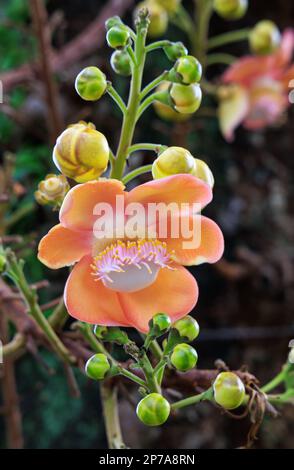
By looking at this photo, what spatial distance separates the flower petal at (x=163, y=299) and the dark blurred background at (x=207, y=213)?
1.27ft

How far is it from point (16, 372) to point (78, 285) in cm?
45

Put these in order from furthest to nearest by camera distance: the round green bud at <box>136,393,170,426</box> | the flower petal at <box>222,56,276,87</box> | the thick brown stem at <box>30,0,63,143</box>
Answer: the flower petal at <box>222,56,276,87</box>, the thick brown stem at <box>30,0,63,143</box>, the round green bud at <box>136,393,170,426</box>

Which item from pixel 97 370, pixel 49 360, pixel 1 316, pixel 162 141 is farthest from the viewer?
pixel 162 141

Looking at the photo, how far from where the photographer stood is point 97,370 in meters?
0.31

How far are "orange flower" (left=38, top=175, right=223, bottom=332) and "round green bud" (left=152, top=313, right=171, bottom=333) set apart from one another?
0.02 m

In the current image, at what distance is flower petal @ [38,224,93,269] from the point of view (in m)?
0.33

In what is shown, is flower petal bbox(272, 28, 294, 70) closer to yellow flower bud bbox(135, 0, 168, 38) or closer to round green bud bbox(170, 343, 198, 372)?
yellow flower bud bbox(135, 0, 168, 38)

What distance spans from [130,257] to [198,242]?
0.04m

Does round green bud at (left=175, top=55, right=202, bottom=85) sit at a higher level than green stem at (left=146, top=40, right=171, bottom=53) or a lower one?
lower

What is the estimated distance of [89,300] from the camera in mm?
333

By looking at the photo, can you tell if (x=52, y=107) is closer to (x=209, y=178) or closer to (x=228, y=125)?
(x=228, y=125)

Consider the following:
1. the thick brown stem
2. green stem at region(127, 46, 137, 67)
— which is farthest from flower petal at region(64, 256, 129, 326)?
the thick brown stem
